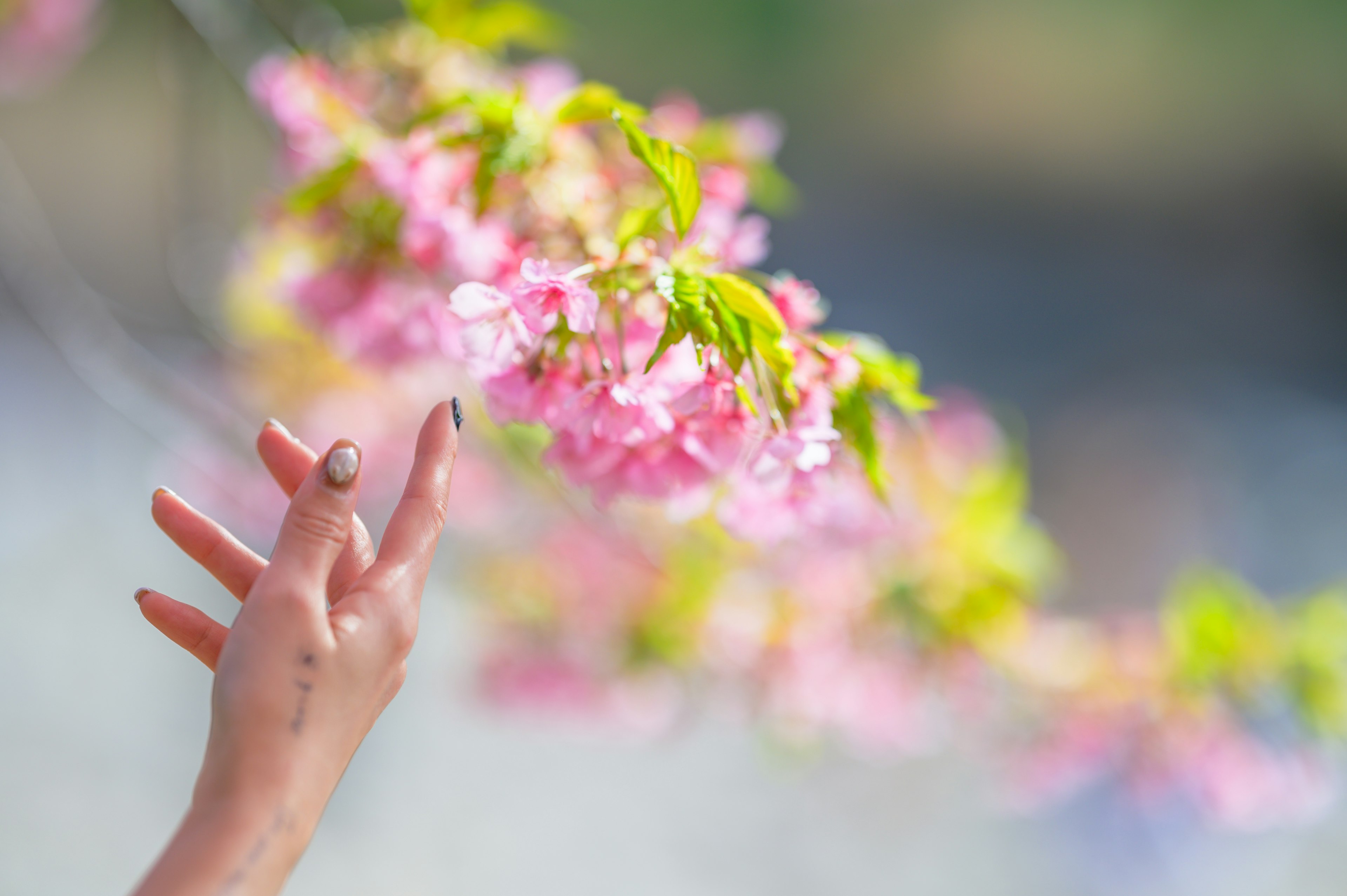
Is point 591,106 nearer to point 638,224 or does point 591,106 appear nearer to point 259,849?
point 638,224

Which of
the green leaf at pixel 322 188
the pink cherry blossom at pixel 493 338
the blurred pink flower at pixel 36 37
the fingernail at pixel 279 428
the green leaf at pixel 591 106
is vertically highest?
the blurred pink flower at pixel 36 37

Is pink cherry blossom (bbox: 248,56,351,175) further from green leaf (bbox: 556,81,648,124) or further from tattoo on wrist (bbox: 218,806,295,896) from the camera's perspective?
tattoo on wrist (bbox: 218,806,295,896)

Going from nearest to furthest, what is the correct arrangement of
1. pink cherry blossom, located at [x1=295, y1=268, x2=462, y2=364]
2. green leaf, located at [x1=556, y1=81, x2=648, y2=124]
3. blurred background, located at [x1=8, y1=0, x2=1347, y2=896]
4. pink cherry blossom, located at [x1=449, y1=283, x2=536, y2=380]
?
pink cherry blossom, located at [x1=449, y1=283, x2=536, y2=380], green leaf, located at [x1=556, y1=81, x2=648, y2=124], pink cherry blossom, located at [x1=295, y1=268, x2=462, y2=364], blurred background, located at [x1=8, y1=0, x2=1347, y2=896]

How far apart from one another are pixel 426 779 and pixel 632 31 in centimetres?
285

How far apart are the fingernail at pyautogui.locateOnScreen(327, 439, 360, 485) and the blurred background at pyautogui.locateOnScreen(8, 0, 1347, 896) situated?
0.93 meters

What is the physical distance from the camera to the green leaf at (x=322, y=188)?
1.82 ft

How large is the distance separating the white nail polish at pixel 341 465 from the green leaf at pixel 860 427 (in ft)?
0.74

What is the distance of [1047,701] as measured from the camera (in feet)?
3.22

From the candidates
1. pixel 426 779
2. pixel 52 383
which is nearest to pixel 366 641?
pixel 426 779

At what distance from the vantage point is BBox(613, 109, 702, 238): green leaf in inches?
14.6

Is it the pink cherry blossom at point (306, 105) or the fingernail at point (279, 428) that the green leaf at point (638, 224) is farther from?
the pink cherry blossom at point (306, 105)

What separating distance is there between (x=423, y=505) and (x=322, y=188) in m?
0.33

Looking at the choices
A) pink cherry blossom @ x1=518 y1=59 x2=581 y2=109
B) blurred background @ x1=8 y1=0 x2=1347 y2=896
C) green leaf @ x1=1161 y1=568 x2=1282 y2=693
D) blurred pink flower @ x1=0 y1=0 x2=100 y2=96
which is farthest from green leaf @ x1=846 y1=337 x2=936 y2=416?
blurred pink flower @ x1=0 y1=0 x2=100 y2=96

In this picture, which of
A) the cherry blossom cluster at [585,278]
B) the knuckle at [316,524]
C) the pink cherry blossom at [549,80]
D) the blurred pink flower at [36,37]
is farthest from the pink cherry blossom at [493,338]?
the blurred pink flower at [36,37]
